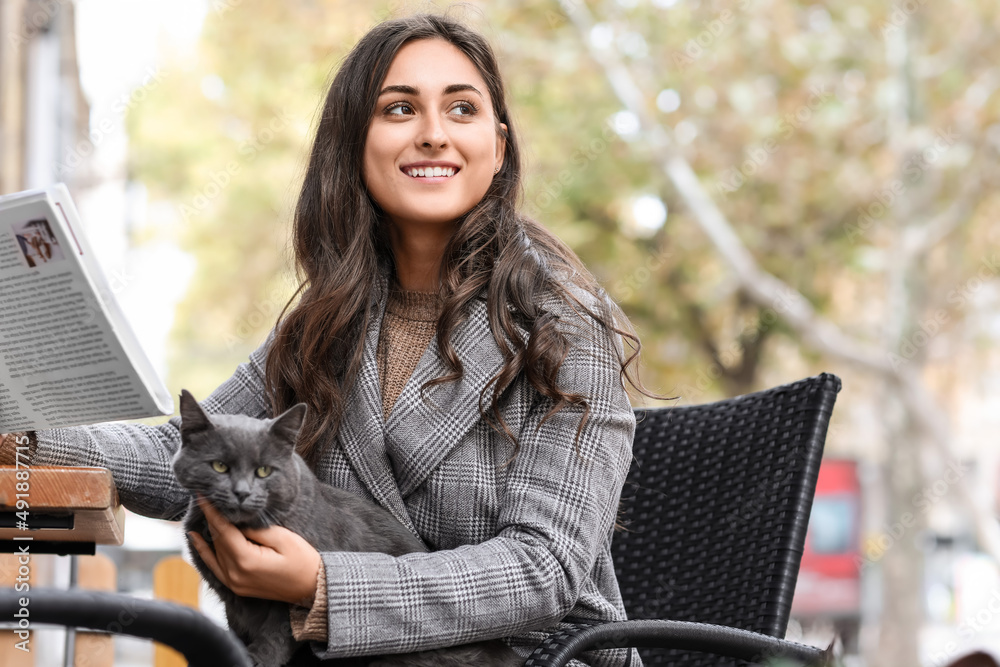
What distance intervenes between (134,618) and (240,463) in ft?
1.62

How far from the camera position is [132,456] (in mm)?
1884

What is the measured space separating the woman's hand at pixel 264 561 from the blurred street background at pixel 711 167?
366 centimetres

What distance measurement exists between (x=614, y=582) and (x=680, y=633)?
1.10 ft

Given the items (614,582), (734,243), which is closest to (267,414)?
(614,582)

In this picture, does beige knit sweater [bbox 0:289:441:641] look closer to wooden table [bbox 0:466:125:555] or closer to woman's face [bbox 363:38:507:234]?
woman's face [bbox 363:38:507:234]

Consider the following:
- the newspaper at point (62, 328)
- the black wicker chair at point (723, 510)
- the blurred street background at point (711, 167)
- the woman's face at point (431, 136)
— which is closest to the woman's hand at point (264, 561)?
the newspaper at point (62, 328)

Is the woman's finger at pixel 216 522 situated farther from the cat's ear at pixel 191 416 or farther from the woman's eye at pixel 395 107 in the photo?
the woman's eye at pixel 395 107

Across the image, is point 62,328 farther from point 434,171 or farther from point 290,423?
point 434,171

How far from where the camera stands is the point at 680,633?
5.69ft

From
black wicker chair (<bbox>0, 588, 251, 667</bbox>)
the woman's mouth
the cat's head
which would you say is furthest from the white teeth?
black wicker chair (<bbox>0, 588, 251, 667</bbox>)

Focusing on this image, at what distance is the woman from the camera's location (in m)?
1.66

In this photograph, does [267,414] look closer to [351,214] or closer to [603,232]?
[351,214]

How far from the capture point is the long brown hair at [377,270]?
6.60 feet

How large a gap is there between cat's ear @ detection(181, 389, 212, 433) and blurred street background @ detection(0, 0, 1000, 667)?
139 inches
